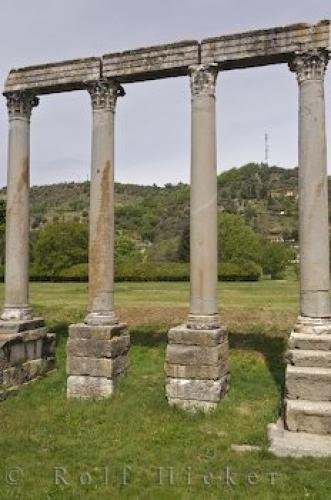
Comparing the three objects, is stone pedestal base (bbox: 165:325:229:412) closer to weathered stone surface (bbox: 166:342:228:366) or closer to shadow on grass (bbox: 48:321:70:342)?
weathered stone surface (bbox: 166:342:228:366)

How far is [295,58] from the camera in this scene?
1288 centimetres

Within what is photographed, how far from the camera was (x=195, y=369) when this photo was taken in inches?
500

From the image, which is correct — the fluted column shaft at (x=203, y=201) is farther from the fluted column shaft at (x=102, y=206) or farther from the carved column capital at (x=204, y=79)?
the fluted column shaft at (x=102, y=206)

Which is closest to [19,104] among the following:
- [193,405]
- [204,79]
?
[204,79]

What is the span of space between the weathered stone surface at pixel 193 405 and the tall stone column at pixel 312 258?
2.03 m

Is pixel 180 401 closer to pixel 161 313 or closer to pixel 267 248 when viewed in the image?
pixel 161 313

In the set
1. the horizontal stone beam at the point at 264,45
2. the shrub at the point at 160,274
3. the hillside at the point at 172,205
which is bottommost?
the shrub at the point at 160,274

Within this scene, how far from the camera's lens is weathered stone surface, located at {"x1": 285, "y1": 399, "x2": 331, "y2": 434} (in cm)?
1033

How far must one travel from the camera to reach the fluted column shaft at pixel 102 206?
14.6m

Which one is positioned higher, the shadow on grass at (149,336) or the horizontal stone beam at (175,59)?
the horizontal stone beam at (175,59)

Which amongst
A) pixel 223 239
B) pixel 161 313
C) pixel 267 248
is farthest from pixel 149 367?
pixel 267 248

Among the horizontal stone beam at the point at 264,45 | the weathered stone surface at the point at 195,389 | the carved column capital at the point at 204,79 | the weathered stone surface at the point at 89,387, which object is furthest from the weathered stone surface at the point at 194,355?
the horizontal stone beam at the point at 264,45

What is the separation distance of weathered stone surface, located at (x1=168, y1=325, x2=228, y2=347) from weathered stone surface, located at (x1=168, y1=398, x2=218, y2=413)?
4.58ft

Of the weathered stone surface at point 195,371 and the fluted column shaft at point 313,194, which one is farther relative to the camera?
the weathered stone surface at point 195,371
